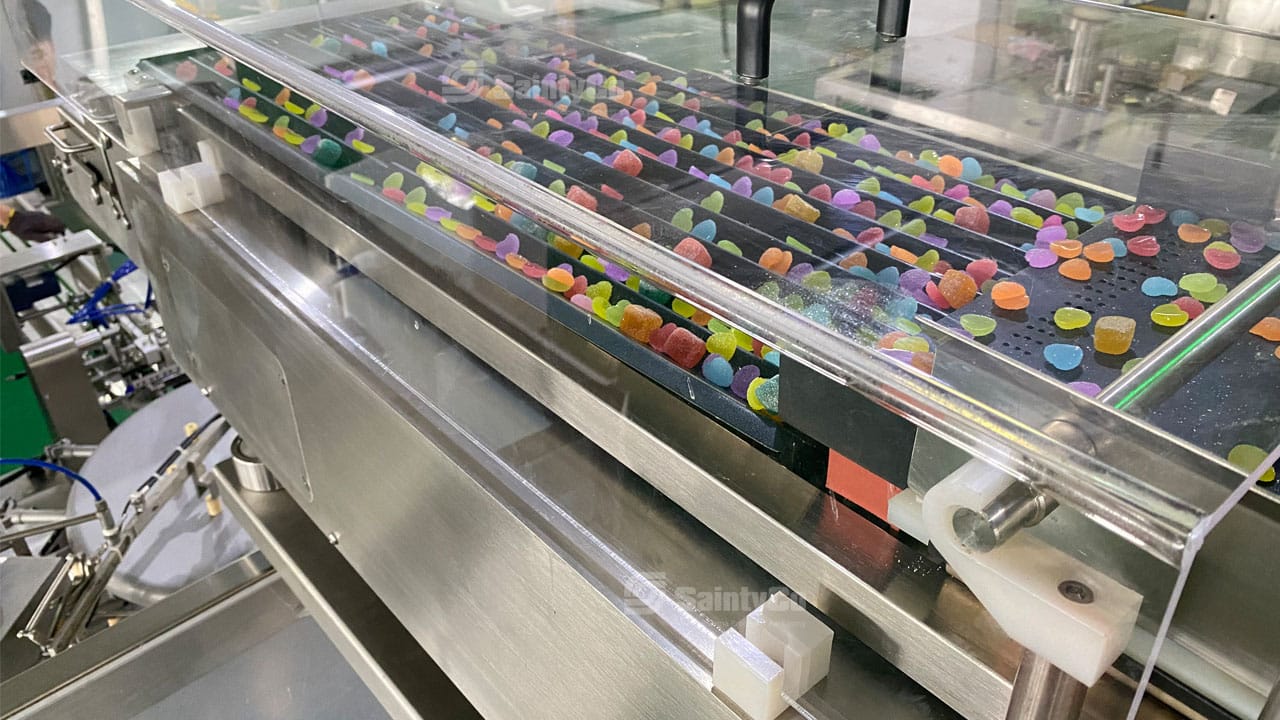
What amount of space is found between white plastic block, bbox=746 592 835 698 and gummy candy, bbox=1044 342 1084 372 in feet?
0.59

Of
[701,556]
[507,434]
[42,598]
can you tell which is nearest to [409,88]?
[507,434]

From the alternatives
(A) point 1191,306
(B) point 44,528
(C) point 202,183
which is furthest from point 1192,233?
(B) point 44,528

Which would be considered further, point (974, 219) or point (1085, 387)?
point (974, 219)

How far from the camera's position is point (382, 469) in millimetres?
834

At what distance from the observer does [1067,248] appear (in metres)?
0.61

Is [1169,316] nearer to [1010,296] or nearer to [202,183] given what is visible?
[1010,296]

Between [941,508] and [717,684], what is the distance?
0.63 ft

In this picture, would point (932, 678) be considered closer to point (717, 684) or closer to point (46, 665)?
point (717, 684)

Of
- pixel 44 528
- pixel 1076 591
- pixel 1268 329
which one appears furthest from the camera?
pixel 44 528

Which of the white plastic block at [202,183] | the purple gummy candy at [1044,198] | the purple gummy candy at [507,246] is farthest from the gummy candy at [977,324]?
the white plastic block at [202,183]

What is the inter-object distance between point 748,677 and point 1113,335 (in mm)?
255

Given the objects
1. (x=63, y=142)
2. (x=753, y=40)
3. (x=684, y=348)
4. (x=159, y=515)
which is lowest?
(x=159, y=515)

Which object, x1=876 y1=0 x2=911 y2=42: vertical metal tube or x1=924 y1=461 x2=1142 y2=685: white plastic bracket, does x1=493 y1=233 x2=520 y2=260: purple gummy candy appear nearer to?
x1=924 y1=461 x2=1142 y2=685: white plastic bracket

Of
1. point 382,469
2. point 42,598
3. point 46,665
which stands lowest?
point 42,598
